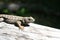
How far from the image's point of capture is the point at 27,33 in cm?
312

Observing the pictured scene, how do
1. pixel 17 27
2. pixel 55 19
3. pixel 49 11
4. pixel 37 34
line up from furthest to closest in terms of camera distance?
pixel 49 11, pixel 55 19, pixel 17 27, pixel 37 34

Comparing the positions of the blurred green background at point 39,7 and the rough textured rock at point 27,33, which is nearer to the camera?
the rough textured rock at point 27,33

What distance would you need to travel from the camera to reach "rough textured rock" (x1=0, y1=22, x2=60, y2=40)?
9.74 ft

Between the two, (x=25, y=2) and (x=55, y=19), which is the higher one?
(x=25, y=2)

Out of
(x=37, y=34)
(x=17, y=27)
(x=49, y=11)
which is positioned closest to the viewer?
(x=37, y=34)

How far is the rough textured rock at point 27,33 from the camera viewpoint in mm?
2970

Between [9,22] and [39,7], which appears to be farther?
[39,7]

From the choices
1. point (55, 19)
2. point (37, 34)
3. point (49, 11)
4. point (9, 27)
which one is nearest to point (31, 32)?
point (37, 34)

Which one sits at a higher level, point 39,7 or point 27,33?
point 39,7

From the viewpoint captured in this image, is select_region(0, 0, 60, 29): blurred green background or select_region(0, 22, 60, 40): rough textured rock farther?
select_region(0, 0, 60, 29): blurred green background

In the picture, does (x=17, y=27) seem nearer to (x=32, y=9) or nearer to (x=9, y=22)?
(x=9, y=22)

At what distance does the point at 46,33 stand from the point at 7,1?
5993 mm

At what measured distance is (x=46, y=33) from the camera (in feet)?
10.8

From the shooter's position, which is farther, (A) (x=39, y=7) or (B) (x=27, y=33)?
(A) (x=39, y=7)
